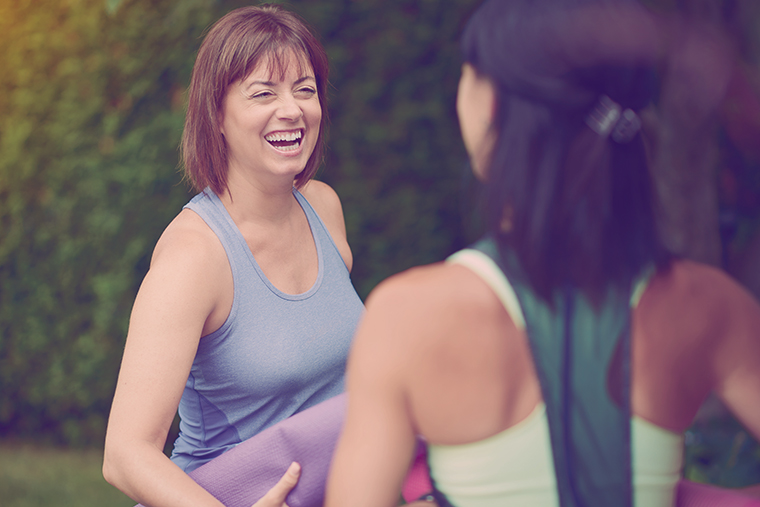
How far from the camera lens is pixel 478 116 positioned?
3.92 feet

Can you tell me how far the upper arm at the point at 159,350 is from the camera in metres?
1.70

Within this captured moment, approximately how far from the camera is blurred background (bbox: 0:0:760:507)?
421 centimetres

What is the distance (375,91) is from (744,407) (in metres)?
3.50

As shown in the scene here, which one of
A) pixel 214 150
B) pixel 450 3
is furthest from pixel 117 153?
pixel 214 150

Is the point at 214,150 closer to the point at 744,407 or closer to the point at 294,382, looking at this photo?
the point at 294,382

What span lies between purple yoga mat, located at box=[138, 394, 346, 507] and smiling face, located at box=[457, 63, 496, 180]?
2.73ft

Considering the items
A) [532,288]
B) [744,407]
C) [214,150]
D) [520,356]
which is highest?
[214,150]

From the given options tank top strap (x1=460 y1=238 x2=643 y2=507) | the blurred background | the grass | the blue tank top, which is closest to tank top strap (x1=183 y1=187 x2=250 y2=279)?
the blue tank top

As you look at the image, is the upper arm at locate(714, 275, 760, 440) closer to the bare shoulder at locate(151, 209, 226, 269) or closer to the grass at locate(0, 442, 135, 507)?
the bare shoulder at locate(151, 209, 226, 269)

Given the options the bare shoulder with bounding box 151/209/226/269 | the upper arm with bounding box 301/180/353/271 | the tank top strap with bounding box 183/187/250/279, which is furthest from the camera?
the upper arm with bounding box 301/180/353/271

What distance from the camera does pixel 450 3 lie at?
14.5ft

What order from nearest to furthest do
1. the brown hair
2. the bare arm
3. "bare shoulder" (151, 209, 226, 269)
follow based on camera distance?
the bare arm, "bare shoulder" (151, 209, 226, 269), the brown hair

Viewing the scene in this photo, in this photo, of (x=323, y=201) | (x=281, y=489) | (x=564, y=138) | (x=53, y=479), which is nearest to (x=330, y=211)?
(x=323, y=201)

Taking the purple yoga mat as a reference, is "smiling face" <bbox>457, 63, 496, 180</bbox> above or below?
above
